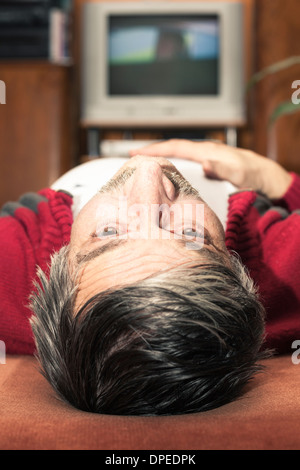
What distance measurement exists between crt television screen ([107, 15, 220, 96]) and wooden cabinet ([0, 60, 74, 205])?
11.3 inches

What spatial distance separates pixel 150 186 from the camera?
753 millimetres

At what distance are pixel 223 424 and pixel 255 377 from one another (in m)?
0.21

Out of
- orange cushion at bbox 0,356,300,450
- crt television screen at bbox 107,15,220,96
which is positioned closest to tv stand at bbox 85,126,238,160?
crt television screen at bbox 107,15,220,96

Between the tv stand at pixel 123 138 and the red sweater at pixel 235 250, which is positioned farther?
the tv stand at pixel 123 138

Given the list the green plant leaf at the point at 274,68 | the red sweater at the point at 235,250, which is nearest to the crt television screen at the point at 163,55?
the green plant leaf at the point at 274,68

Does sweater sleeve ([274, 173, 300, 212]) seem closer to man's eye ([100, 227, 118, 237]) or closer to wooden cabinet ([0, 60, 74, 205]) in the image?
man's eye ([100, 227, 118, 237])

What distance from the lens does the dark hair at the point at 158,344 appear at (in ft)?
2.05

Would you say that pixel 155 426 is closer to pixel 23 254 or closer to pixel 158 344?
pixel 158 344

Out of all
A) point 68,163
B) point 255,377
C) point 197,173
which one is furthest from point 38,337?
point 68,163

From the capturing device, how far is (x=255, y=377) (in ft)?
2.63

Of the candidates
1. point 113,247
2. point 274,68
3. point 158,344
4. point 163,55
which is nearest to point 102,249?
point 113,247

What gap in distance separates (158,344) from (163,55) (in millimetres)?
2369

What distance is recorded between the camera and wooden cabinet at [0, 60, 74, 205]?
2729mm

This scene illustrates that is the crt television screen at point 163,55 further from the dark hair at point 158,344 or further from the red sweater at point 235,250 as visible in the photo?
the dark hair at point 158,344
